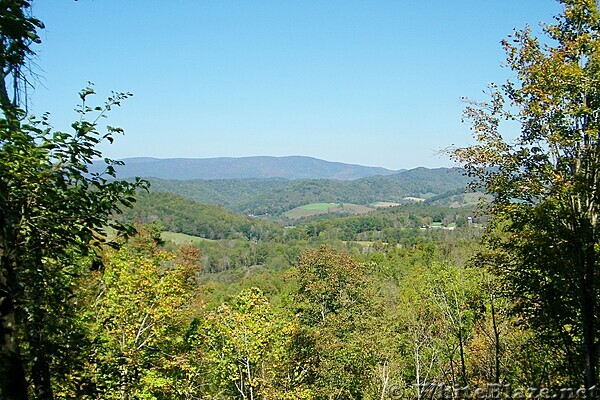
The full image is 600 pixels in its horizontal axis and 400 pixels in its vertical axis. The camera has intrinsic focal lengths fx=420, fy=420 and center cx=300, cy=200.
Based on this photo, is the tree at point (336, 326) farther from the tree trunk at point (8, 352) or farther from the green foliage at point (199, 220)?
the green foliage at point (199, 220)

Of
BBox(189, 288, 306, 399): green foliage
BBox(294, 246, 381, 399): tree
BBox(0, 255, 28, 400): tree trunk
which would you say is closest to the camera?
BBox(0, 255, 28, 400): tree trunk

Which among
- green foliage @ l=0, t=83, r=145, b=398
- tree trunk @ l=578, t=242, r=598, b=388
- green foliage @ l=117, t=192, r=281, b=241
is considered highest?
green foliage @ l=0, t=83, r=145, b=398

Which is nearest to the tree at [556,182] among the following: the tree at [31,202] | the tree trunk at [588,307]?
the tree trunk at [588,307]

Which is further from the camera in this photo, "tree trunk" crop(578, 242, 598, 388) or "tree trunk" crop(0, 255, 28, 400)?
"tree trunk" crop(578, 242, 598, 388)

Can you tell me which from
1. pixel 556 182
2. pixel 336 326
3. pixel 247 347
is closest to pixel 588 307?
pixel 556 182

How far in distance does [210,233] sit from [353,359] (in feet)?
399

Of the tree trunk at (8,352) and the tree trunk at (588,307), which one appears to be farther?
the tree trunk at (588,307)

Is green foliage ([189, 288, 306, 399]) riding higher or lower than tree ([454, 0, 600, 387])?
lower

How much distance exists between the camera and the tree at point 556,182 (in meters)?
6.61

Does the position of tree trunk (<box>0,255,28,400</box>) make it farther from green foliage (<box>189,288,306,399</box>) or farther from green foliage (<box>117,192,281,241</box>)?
green foliage (<box>117,192,281,241</box>)

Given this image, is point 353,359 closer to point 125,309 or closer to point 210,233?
point 125,309

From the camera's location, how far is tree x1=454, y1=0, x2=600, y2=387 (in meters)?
6.61

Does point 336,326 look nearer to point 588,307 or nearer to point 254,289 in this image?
point 254,289

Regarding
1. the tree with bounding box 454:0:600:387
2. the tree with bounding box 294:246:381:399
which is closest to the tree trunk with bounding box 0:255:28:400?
the tree with bounding box 454:0:600:387
